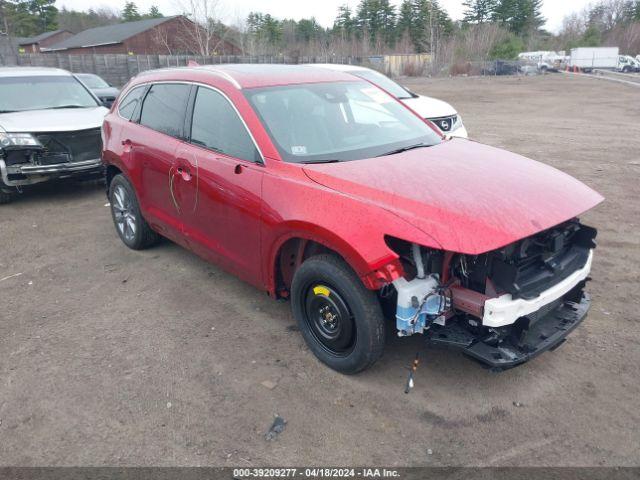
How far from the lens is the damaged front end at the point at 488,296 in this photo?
9.25ft

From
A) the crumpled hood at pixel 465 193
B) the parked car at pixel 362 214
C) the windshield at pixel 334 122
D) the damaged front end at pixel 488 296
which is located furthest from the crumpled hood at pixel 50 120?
the damaged front end at pixel 488 296

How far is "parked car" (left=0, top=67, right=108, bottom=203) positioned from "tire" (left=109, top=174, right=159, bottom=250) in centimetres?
213

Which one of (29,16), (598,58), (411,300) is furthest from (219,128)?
(29,16)

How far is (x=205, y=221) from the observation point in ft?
13.4

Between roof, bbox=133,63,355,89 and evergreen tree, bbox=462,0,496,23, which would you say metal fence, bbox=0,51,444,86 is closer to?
roof, bbox=133,63,355,89

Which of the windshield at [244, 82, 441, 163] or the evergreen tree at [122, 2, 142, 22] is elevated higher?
the evergreen tree at [122, 2, 142, 22]

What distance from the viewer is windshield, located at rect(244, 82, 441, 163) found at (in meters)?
3.57

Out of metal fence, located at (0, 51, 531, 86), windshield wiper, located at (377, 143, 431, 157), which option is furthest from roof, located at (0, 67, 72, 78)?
metal fence, located at (0, 51, 531, 86)

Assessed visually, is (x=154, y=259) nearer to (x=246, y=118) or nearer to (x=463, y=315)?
(x=246, y=118)

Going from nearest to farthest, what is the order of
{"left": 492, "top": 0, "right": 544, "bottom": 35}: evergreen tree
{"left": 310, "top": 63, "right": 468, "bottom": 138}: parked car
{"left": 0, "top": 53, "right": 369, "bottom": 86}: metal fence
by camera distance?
{"left": 310, "top": 63, "right": 468, "bottom": 138}: parked car < {"left": 0, "top": 53, "right": 369, "bottom": 86}: metal fence < {"left": 492, "top": 0, "right": 544, "bottom": 35}: evergreen tree

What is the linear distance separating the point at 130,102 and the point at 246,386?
3420 mm

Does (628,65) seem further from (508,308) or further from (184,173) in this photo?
(508,308)

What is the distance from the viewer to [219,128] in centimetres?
389

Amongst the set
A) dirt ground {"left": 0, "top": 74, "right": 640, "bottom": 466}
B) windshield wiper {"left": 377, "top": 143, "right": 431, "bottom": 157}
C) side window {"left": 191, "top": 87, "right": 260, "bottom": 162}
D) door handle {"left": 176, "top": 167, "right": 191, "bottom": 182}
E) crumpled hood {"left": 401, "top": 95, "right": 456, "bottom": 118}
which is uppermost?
side window {"left": 191, "top": 87, "right": 260, "bottom": 162}
